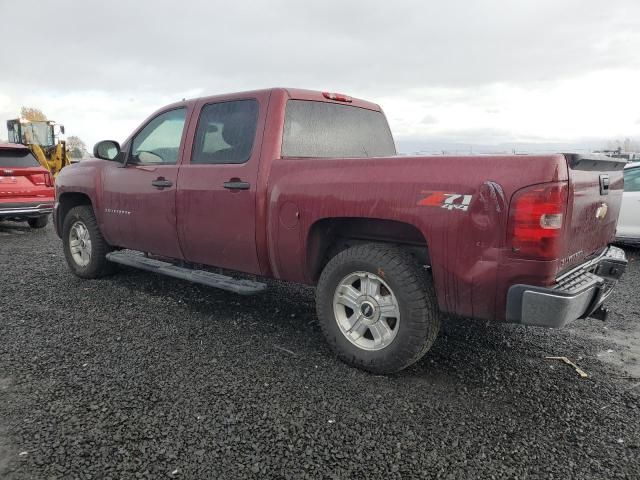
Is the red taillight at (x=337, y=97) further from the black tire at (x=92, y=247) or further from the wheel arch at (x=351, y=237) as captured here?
the black tire at (x=92, y=247)

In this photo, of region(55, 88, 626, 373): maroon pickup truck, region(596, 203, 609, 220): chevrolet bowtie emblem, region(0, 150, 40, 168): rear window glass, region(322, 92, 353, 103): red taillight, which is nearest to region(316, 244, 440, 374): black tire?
region(55, 88, 626, 373): maroon pickup truck

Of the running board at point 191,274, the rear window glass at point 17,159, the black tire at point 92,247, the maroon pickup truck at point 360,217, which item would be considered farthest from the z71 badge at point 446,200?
the rear window glass at point 17,159

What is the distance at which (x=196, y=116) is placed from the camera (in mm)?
4457

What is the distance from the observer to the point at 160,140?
15.9 feet

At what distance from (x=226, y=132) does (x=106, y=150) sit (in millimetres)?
1552

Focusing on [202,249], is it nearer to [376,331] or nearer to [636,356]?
[376,331]

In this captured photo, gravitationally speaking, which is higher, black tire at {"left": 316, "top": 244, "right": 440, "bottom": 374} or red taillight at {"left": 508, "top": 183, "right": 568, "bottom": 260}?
red taillight at {"left": 508, "top": 183, "right": 568, "bottom": 260}

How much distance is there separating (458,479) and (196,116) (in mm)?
3523

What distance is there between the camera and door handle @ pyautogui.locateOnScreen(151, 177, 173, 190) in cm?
446

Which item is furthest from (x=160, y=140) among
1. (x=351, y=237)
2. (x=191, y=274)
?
(x=351, y=237)

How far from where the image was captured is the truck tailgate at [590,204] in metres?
2.78

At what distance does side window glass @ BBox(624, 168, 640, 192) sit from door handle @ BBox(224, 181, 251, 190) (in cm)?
600

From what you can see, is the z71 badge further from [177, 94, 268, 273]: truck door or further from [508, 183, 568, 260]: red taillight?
[177, 94, 268, 273]: truck door

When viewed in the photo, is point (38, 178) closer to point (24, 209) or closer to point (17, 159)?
point (17, 159)
